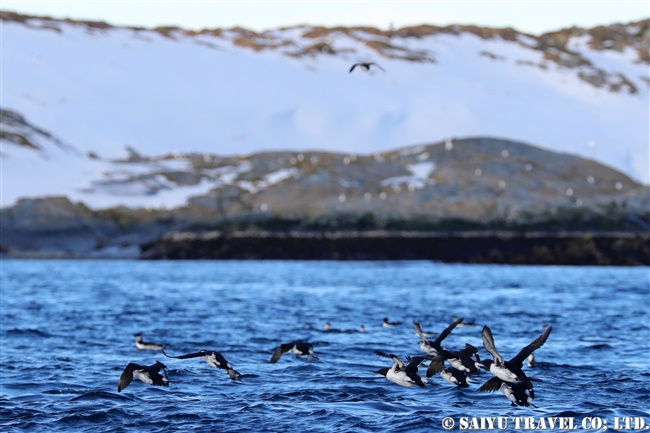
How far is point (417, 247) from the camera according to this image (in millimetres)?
70562

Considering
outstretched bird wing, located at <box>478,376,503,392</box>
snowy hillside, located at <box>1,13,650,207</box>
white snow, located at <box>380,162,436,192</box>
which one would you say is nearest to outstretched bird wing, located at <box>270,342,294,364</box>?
outstretched bird wing, located at <box>478,376,503,392</box>

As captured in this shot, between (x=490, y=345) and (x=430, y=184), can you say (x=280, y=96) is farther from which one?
(x=490, y=345)

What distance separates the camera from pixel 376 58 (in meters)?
127

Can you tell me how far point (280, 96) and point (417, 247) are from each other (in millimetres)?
49669

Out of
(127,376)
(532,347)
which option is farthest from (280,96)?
(532,347)

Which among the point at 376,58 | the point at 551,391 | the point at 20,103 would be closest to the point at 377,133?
the point at 376,58

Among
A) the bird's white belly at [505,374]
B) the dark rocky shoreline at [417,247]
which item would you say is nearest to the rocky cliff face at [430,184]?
the dark rocky shoreline at [417,247]

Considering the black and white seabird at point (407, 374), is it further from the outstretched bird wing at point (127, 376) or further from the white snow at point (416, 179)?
the white snow at point (416, 179)

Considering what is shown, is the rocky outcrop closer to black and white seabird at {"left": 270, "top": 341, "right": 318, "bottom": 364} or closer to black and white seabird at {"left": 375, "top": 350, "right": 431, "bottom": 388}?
black and white seabird at {"left": 270, "top": 341, "right": 318, "bottom": 364}

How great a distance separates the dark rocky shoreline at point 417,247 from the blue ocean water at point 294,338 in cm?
1408

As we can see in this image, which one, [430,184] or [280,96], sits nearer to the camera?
[430,184]

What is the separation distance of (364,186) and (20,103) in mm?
40413

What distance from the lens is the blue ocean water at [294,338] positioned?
55.2ft

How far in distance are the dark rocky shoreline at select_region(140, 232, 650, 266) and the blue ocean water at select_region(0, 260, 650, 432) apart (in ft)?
46.2
